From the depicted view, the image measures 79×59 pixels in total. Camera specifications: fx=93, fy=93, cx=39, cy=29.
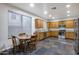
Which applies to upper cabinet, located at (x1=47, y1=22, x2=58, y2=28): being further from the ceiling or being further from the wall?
the wall

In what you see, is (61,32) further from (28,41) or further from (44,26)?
(28,41)

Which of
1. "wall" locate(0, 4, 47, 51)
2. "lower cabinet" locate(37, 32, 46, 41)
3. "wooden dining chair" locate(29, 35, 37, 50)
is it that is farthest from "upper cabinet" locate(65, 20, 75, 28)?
"wall" locate(0, 4, 47, 51)

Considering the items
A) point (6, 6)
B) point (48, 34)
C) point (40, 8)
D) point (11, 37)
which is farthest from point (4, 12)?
point (48, 34)

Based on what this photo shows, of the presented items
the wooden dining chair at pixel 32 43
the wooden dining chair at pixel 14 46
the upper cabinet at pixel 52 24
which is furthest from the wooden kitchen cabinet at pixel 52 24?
the wooden dining chair at pixel 14 46

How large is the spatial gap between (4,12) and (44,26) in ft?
3.35

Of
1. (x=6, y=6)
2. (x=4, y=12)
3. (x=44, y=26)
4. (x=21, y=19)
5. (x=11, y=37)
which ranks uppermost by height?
(x=6, y=6)

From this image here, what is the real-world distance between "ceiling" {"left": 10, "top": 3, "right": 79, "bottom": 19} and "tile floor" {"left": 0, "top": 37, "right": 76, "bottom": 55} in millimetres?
623

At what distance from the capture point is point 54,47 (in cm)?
229

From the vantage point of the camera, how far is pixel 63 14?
90.7 inches

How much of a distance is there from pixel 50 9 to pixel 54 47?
94cm

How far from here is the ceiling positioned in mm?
2176

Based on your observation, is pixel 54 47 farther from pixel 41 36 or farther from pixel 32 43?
pixel 32 43

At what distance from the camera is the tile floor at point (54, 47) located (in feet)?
7.32

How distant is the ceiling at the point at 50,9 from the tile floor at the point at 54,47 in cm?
62
